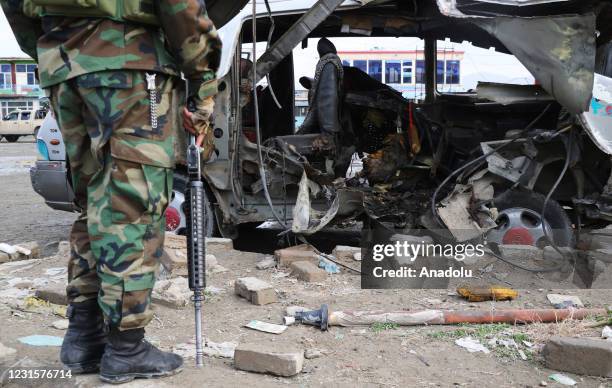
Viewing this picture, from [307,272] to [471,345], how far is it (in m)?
1.47

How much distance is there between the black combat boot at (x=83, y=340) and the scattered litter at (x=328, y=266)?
2.14 m

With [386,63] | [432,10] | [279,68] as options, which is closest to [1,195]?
[279,68]

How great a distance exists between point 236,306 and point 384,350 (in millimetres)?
1095

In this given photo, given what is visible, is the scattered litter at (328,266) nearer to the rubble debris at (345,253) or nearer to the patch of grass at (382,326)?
the rubble debris at (345,253)

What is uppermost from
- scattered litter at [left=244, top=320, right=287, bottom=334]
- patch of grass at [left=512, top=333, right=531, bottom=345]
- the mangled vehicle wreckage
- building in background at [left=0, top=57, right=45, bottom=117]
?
building in background at [left=0, top=57, right=45, bottom=117]

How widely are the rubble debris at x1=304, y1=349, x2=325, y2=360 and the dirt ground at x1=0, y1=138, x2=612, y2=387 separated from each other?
23mm

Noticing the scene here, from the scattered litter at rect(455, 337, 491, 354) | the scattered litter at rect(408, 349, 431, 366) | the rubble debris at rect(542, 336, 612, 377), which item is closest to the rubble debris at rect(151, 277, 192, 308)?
the scattered litter at rect(408, 349, 431, 366)

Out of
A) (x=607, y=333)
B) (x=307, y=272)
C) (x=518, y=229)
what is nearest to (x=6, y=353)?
(x=307, y=272)

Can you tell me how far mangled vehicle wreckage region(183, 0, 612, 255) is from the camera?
4.43 m

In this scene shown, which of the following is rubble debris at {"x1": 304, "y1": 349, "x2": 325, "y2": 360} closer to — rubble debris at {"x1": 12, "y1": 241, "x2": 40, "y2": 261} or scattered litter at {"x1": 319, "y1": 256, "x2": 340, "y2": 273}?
scattered litter at {"x1": 319, "y1": 256, "x2": 340, "y2": 273}

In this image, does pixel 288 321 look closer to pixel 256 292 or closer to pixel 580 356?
pixel 256 292

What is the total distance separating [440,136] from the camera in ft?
20.1

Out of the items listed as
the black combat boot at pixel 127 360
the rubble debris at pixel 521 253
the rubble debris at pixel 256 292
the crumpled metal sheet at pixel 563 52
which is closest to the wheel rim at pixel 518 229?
the rubble debris at pixel 521 253

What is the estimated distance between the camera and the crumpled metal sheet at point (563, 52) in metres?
4.33
